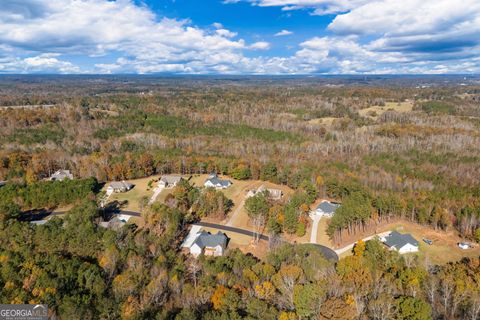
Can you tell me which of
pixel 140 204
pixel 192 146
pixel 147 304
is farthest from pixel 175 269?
pixel 192 146

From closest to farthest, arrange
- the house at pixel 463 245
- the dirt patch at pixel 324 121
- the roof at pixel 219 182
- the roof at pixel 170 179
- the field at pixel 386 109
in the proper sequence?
the house at pixel 463 245 → the roof at pixel 219 182 → the roof at pixel 170 179 → the dirt patch at pixel 324 121 → the field at pixel 386 109

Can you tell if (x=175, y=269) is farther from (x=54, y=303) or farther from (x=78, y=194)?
(x=78, y=194)

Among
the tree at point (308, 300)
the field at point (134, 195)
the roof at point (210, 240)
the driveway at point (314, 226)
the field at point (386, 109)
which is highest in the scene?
the tree at point (308, 300)

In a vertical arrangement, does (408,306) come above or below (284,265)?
above

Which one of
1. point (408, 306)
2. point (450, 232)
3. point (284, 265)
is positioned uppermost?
point (408, 306)

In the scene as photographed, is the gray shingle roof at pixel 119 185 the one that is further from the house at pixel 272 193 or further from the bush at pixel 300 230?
the bush at pixel 300 230

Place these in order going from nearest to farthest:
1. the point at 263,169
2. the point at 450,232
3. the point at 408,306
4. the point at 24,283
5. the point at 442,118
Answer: the point at 408,306, the point at 24,283, the point at 450,232, the point at 263,169, the point at 442,118

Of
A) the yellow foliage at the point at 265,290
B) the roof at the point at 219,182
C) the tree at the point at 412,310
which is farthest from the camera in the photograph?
the roof at the point at 219,182

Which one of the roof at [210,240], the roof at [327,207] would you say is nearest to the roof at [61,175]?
the roof at [210,240]
